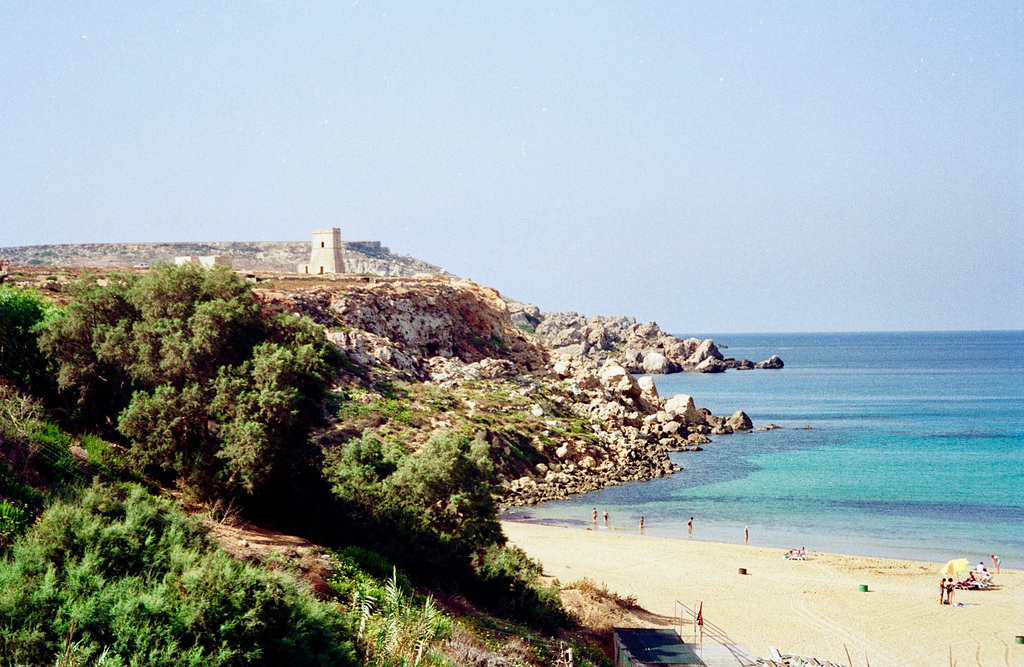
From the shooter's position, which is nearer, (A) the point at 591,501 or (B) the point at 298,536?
(B) the point at 298,536

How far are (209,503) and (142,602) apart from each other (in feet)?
22.3

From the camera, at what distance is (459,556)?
60.8ft

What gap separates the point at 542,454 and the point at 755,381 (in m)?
82.6

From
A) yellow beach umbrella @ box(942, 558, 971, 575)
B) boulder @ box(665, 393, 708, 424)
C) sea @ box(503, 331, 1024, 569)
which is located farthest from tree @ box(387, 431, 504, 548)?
boulder @ box(665, 393, 708, 424)

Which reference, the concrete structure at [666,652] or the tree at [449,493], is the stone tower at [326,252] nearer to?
the tree at [449,493]

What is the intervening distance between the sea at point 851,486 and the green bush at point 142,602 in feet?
88.2

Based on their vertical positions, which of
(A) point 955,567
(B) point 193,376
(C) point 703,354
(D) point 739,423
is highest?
(B) point 193,376

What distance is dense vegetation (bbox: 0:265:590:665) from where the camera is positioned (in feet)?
29.2

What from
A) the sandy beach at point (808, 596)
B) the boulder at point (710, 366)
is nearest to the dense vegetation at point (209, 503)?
the sandy beach at point (808, 596)

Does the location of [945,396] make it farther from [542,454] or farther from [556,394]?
[542,454]

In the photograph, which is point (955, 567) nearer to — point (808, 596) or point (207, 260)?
point (808, 596)

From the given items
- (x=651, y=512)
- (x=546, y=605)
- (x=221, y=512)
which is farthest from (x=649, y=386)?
(x=221, y=512)

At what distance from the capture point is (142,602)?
8.77m

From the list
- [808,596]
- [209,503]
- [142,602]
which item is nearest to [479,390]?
[808,596]
